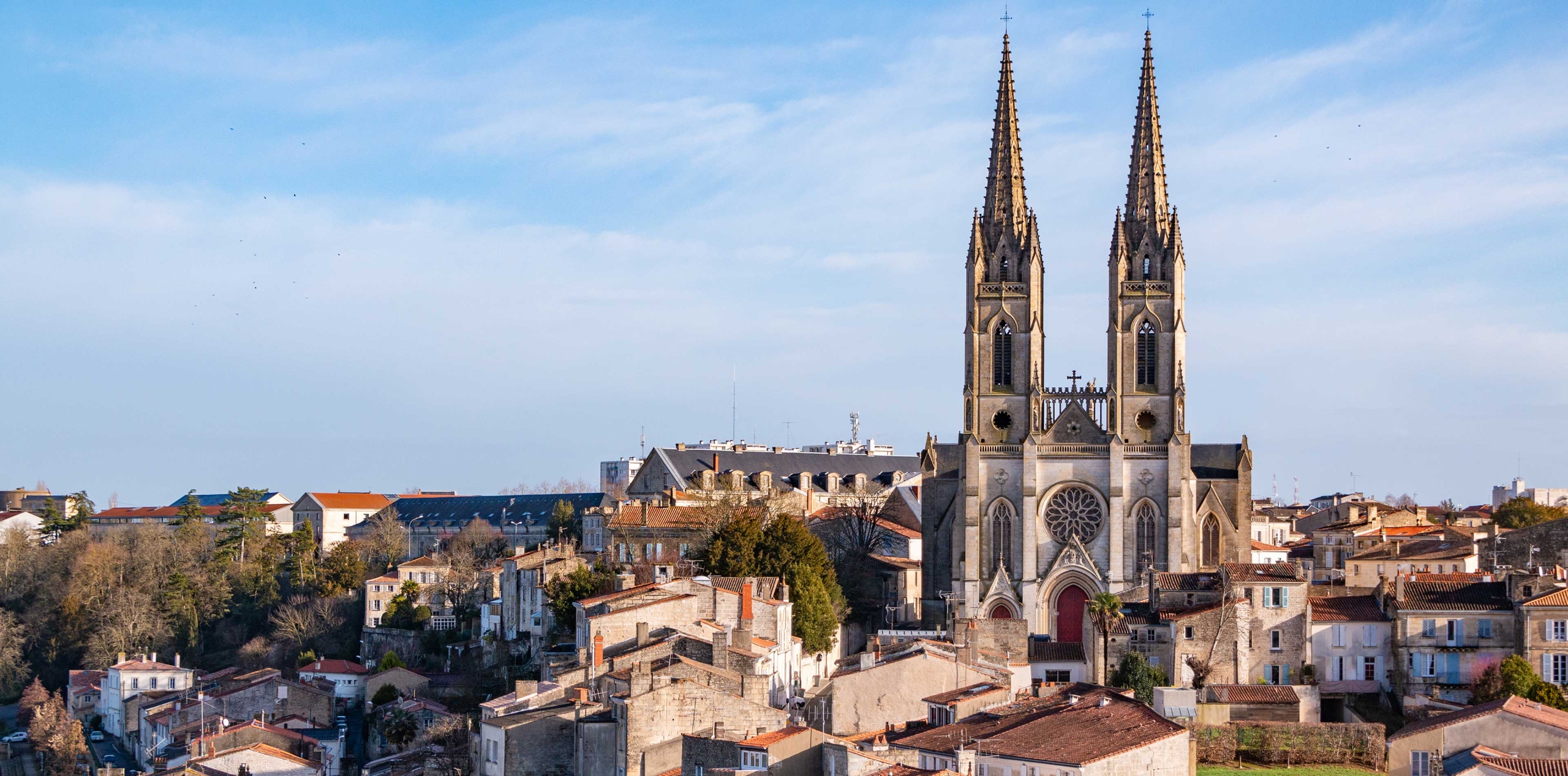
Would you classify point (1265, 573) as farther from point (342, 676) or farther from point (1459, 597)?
point (342, 676)

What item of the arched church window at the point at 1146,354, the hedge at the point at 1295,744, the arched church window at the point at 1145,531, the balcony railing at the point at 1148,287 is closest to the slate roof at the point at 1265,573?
the hedge at the point at 1295,744

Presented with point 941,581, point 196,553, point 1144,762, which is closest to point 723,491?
point 941,581

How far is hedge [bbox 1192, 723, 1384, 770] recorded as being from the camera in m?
41.2

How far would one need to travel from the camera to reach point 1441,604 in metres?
47.1

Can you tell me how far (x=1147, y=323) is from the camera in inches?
2655

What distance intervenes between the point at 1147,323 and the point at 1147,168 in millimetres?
6379

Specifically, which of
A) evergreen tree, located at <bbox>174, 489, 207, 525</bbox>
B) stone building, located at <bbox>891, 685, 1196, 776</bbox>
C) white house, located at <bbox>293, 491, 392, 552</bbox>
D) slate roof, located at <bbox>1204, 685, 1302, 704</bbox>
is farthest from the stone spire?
white house, located at <bbox>293, 491, 392, 552</bbox>

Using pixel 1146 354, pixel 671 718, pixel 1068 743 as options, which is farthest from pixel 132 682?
pixel 1068 743

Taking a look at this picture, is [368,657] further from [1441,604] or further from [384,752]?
[1441,604]

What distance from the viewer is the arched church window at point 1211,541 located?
6750 centimetres

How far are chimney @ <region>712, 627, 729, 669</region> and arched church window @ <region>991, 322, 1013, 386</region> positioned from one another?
28638 mm

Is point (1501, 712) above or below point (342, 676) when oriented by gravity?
above

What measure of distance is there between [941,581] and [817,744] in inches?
1380

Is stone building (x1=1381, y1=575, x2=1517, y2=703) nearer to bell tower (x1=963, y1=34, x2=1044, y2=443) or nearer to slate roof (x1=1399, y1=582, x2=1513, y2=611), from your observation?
slate roof (x1=1399, y1=582, x2=1513, y2=611)
